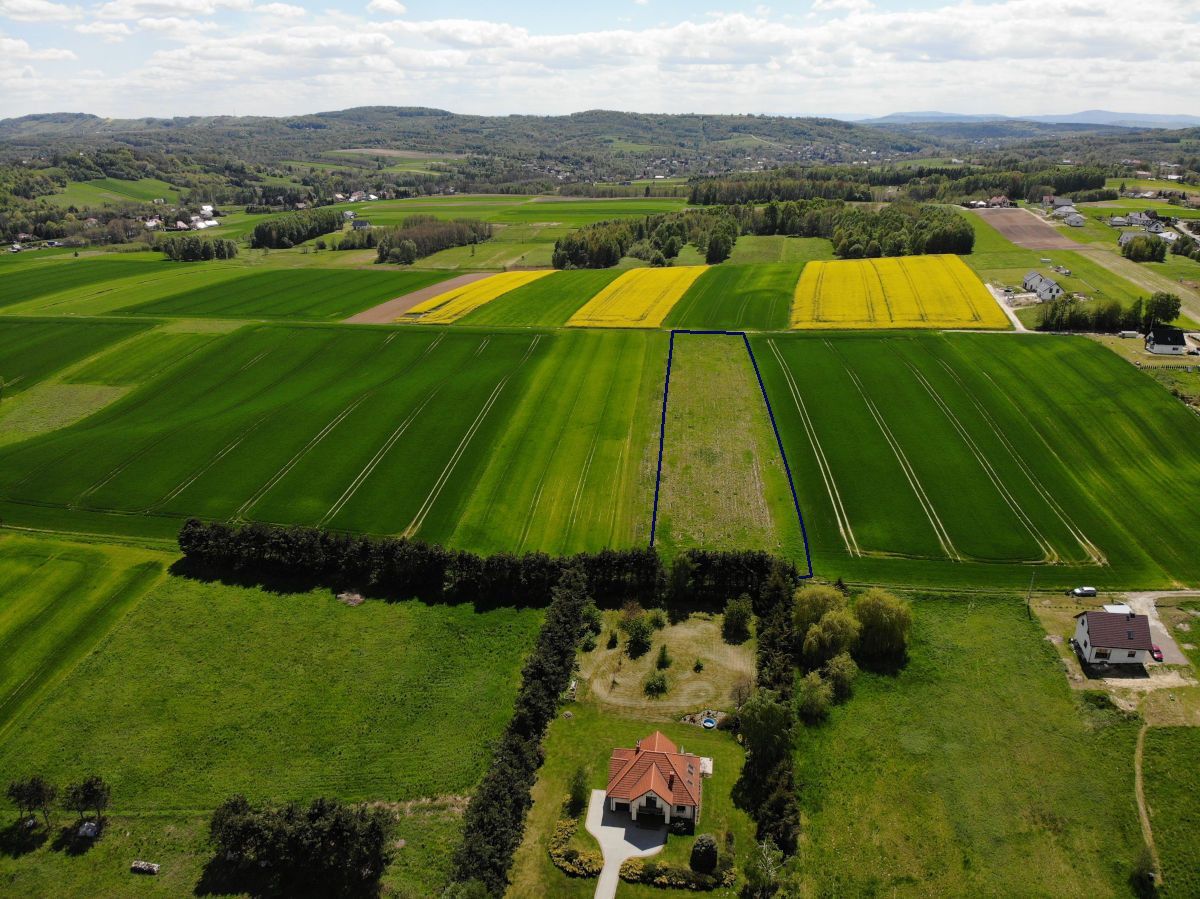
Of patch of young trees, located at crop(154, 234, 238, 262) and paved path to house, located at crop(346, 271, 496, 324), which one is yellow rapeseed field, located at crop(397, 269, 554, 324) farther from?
patch of young trees, located at crop(154, 234, 238, 262)

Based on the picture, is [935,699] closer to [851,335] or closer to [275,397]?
[851,335]

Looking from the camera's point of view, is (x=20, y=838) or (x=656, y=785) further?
(x=20, y=838)

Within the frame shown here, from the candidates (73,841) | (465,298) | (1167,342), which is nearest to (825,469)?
(1167,342)

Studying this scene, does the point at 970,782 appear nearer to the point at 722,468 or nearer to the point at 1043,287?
the point at 722,468

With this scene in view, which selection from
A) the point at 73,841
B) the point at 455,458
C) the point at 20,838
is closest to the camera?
the point at 73,841

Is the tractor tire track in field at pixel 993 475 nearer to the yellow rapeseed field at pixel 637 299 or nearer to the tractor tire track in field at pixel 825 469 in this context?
the tractor tire track in field at pixel 825 469

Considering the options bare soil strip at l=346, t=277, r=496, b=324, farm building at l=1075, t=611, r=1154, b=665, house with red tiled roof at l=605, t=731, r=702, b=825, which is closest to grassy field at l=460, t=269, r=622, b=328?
bare soil strip at l=346, t=277, r=496, b=324

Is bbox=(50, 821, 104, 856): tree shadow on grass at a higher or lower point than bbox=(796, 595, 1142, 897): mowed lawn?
lower
